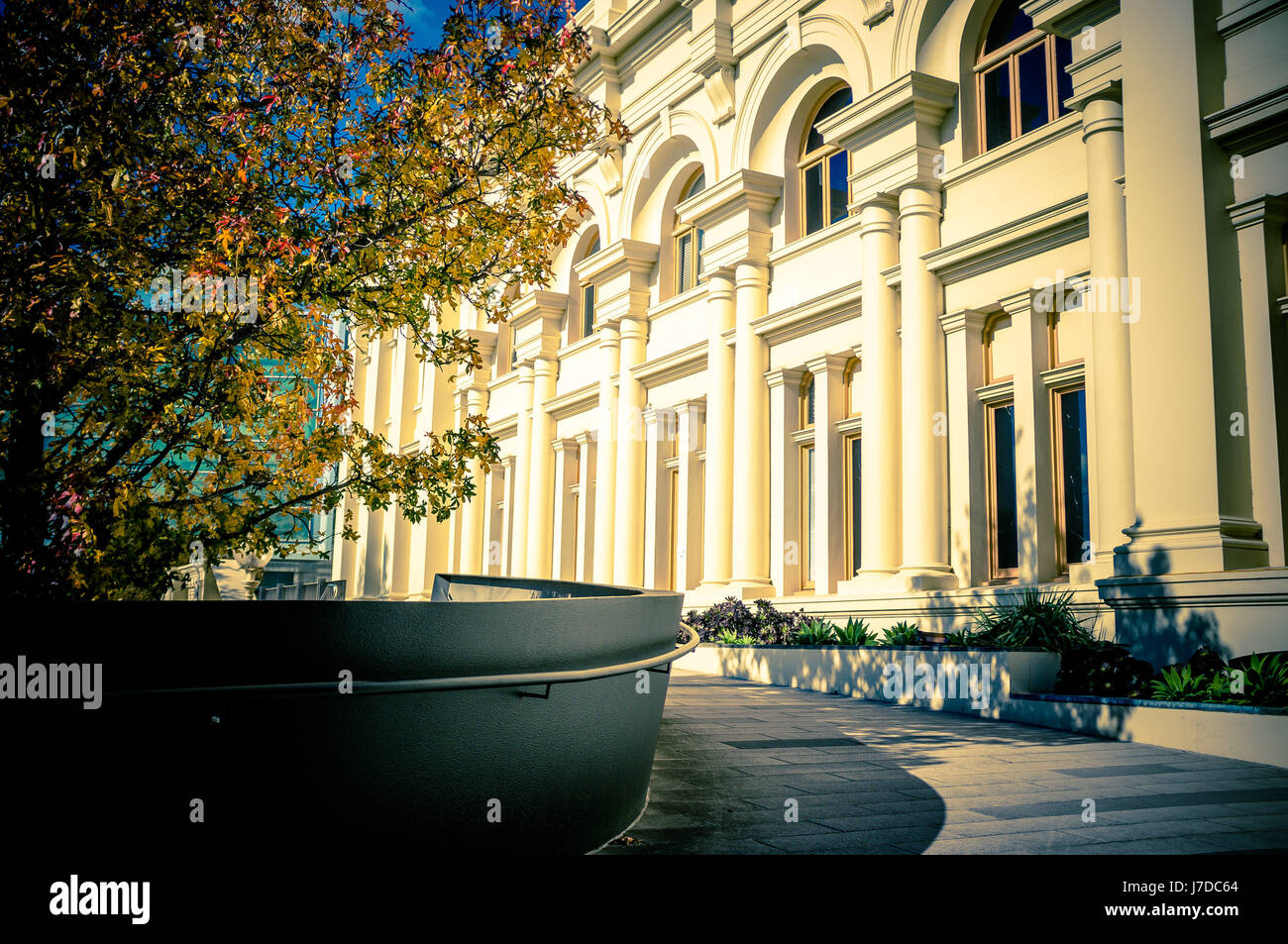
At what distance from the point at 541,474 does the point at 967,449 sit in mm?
15049

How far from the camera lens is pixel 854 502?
1728cm

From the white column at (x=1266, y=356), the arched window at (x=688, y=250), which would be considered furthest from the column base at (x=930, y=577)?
the arched window at (x=688, y=250)

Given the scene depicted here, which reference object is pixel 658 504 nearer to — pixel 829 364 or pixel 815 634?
pixel 829 364

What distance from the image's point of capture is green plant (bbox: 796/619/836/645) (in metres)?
14.2

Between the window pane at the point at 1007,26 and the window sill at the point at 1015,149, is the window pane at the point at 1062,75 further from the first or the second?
the window pane at the point at 1007,26

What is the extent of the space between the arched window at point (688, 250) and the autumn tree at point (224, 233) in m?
14.2

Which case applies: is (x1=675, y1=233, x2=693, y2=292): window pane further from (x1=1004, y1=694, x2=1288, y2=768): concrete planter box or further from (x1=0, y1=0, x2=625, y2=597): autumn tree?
(x1=1004, y1=694, x2=1288, y2=768): concrete planter box

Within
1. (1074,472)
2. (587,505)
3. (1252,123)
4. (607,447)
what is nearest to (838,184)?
(1074,472)

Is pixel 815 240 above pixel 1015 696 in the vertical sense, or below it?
above

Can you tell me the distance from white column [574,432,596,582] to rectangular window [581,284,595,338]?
328 cm

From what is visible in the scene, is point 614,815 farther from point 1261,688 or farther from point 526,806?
point 1261,688

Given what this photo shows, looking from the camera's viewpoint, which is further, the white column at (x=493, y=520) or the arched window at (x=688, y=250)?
the white column at (x=493, y=520)

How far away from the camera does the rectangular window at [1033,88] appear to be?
1420 cm
